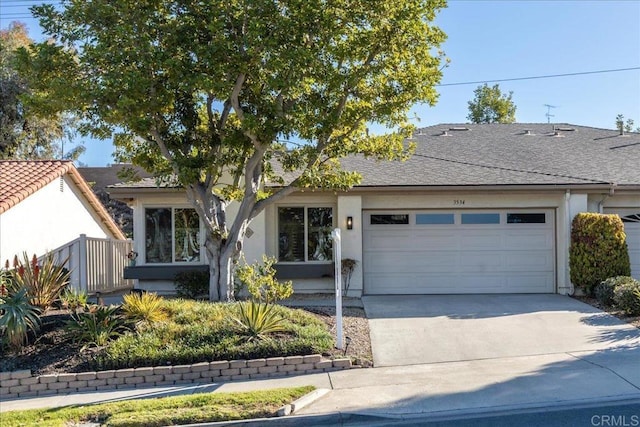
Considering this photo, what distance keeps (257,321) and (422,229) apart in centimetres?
648

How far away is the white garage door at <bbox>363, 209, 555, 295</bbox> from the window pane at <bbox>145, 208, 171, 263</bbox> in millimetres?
5281

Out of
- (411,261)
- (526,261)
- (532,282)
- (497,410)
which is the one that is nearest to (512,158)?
(526,261)

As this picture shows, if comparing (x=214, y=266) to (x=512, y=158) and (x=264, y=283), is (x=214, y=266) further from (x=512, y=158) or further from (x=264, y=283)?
(x=512, y=158)

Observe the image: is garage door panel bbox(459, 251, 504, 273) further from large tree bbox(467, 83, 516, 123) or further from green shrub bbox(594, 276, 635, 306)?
large tree bbox(467, 83, 516, 123)

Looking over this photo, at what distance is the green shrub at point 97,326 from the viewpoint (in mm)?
7934

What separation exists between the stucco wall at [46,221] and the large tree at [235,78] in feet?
20.0

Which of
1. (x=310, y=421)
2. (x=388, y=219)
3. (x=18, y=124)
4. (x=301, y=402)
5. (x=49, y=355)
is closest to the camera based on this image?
(x=310, y=421)

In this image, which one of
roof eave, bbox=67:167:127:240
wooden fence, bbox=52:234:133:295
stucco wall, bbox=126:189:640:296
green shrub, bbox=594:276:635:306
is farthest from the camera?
roof eave, bbox=67:167:127:240

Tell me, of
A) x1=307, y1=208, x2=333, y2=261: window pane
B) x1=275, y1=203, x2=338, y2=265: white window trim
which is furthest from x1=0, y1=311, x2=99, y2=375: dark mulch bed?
x1=307, y1=208, x2=333, y2=261: window pane

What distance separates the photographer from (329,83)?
9.32 meters

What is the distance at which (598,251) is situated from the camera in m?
11.8

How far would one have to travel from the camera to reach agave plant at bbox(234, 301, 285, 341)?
8.09 metres

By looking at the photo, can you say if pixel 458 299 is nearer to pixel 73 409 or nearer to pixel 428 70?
pixel 428 70

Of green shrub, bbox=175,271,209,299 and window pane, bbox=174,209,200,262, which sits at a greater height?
window pane, bbox=174,209,200,262
